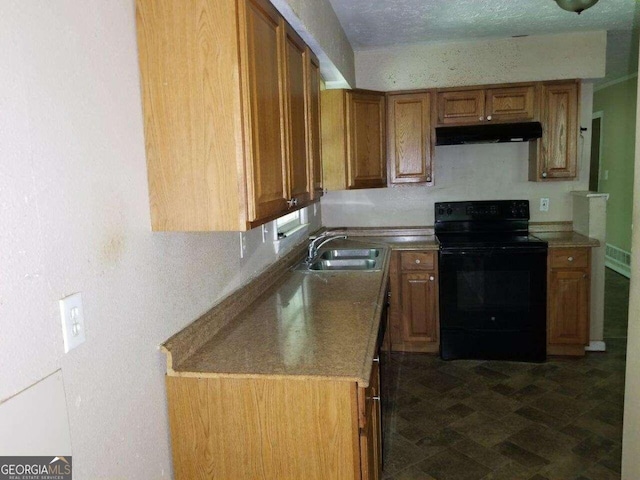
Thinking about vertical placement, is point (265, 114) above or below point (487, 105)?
below

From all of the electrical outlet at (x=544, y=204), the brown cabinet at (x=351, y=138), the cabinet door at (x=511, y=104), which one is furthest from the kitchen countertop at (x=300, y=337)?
the electrical outlet at (x=544, y=204)

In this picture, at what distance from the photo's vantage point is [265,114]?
5.31 ft

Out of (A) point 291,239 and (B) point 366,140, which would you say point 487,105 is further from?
(A) point 291,239

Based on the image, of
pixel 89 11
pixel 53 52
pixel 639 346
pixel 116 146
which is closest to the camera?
pixel 53 52

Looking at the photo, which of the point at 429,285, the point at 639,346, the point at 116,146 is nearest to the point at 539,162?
the point at 429,285

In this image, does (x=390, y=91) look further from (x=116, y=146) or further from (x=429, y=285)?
(x=116, y=146)

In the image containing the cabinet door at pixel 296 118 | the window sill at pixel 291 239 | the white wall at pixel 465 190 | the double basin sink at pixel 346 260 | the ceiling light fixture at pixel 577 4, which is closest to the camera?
the cabinet door at pixel 296 118

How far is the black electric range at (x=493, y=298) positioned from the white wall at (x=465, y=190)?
1.75 ft

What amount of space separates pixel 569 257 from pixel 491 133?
108 centimetres

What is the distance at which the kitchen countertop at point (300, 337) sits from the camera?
1.54m

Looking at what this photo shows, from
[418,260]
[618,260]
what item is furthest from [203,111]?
[618,260]

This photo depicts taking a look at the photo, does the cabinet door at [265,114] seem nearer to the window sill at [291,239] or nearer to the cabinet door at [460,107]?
the window sill at [291,239]

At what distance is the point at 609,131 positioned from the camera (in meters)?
6.14

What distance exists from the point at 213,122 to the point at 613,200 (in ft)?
19.9
